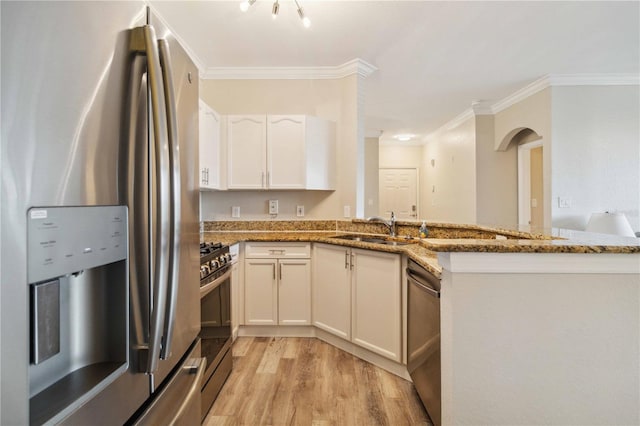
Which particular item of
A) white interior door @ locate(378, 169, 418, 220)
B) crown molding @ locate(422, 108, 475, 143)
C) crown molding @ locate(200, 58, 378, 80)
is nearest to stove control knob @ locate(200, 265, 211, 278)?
crown molding @ locate(200, 58, 378, 80)

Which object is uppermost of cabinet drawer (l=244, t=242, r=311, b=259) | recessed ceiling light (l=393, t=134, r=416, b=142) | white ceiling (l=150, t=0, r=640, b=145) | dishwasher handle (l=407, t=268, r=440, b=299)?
recessed ceiling light (l=393, t=134, r=416, b=142)

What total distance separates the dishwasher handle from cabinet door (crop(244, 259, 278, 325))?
1348 millimetres

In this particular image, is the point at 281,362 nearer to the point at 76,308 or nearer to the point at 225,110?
the point at 76,308

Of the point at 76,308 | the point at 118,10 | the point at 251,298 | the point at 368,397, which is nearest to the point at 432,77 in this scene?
the point at 251,298

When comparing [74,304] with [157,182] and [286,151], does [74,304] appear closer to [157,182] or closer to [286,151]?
[157,182]

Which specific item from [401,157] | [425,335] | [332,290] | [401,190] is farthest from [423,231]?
[401,157]

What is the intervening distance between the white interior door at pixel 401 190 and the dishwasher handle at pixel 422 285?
630 centimetres

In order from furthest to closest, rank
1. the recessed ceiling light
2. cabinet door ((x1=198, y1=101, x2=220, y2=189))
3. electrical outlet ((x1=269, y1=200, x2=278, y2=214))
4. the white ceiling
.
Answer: the recessed ceiling light, electrical outlet ((x1=269, y1=200, x2=278, y2=214)), cabinet door ((x1=198, y1=101, x2=220, y2=189)), the white ceiling

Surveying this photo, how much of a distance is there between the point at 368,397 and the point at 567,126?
12.1ft

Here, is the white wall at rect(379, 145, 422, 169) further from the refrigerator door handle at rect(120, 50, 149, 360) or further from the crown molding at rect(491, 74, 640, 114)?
the refrigerator door handle at rect(120, 50, 149, 360)

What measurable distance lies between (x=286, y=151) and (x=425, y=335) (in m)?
2.21

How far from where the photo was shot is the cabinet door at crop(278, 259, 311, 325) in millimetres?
2994

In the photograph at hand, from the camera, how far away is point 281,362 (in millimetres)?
2533

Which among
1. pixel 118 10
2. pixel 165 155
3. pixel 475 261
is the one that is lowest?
pixel 475 261
